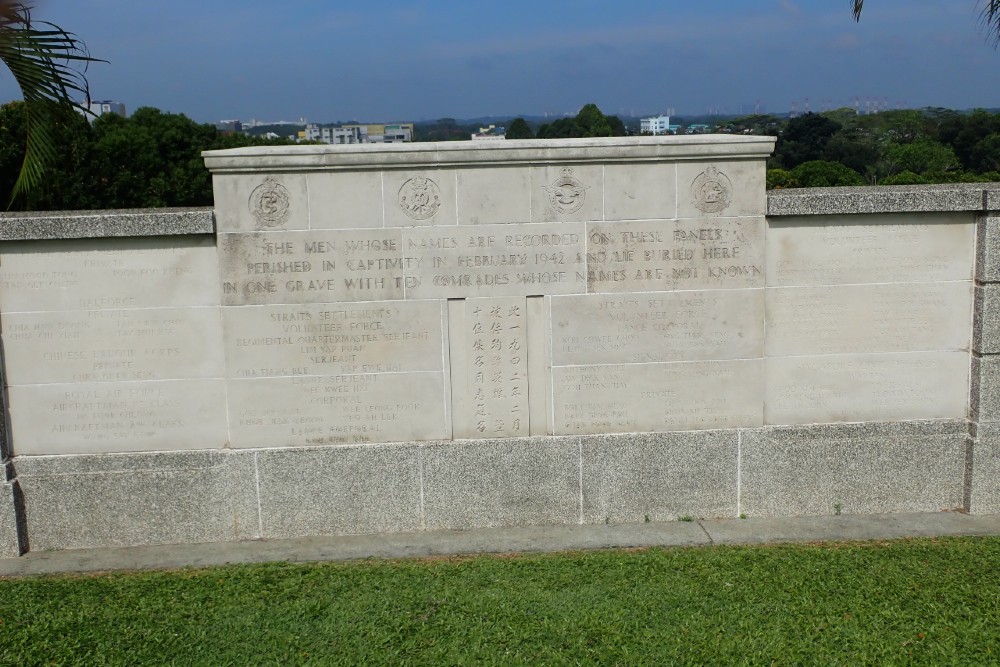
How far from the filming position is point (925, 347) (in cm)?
711

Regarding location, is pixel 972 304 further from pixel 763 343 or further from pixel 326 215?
pixel 326 215

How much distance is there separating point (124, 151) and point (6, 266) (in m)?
19.8

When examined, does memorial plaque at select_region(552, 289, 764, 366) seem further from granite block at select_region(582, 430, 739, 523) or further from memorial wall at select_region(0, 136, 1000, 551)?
granite block at select_region(582, 430, 739, 523)

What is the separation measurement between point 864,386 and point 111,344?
562 cm

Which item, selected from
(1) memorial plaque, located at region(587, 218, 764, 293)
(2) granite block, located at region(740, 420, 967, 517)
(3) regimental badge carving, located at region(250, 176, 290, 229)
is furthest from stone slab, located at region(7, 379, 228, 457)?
(2) granite block, located at region(740, 420, 967, 517)

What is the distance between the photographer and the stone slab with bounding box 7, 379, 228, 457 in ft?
22.3

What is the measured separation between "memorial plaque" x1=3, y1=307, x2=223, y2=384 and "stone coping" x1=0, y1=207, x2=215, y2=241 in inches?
22.0

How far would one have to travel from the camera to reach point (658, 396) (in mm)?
7020

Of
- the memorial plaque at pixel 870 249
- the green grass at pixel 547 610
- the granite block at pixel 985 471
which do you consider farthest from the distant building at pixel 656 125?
the green grass at pixel 547 610

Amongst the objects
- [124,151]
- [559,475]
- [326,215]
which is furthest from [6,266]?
[124,151]

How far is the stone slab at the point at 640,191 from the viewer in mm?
6770

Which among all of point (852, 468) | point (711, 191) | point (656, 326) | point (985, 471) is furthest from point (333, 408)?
point (985, 471)

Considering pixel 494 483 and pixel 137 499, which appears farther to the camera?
pixel 494 483

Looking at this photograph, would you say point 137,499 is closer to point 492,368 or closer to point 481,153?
point 492,368
